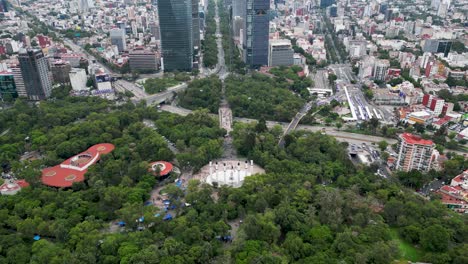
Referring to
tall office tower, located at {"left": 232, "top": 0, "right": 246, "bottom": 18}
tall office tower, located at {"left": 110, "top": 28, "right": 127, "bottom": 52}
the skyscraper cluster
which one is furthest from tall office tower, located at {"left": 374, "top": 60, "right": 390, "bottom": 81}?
tall office tower, located at {"left": 110, "top": 28, "right": 127, "bottom": 52}

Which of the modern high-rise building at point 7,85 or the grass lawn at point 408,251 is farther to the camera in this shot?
the modern high-rise building at point 7,85

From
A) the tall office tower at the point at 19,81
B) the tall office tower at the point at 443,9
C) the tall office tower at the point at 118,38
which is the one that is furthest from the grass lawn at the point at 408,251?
the tall office tower at the point at 443,9

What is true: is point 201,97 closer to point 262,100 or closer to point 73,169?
point 262,100

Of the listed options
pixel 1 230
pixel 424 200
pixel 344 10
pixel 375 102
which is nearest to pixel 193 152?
pixel 1 230

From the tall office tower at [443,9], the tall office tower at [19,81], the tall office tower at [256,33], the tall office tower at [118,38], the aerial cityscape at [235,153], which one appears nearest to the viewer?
the aerial cityscape at [235,153]

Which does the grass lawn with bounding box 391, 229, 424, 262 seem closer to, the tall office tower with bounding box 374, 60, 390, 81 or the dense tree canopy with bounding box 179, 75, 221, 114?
the dense tree canopy with bounding box 179, 75, 221, 114

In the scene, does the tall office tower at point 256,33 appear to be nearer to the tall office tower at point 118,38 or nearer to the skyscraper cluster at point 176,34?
the skyscraper cluster at point 176,34
